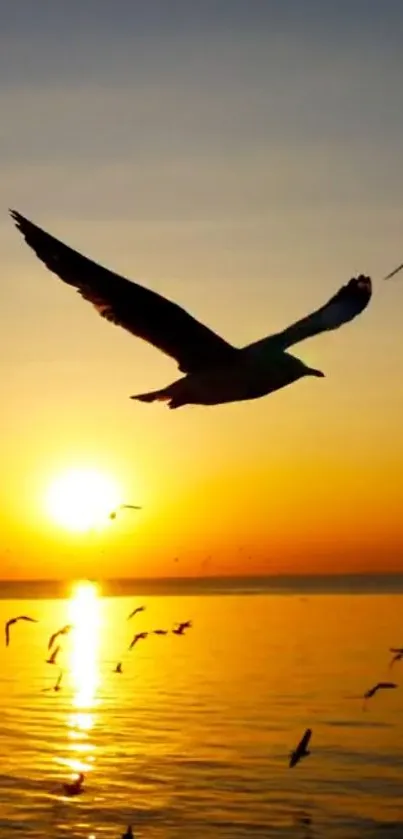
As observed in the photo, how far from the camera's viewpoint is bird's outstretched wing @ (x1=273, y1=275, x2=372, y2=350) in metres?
13.0

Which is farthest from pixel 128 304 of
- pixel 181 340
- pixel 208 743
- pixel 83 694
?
pixel 83 694

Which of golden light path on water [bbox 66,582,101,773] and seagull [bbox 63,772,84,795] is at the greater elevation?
golden light path on water [bbox 66,582,101,773]

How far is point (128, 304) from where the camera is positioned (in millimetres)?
12625

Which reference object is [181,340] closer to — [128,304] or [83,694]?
[128,304]

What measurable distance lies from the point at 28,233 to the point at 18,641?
74704 mm

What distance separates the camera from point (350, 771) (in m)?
30.8

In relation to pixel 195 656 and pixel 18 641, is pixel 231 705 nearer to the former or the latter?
pixel 195 656

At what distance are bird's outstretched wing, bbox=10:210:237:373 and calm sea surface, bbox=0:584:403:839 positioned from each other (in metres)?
14.9

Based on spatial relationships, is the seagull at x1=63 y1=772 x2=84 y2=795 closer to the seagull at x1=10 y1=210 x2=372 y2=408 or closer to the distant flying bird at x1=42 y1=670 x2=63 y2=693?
the seagull at x1=10 y1=210 x2=372 y2=408

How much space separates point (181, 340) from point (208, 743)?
964 inches

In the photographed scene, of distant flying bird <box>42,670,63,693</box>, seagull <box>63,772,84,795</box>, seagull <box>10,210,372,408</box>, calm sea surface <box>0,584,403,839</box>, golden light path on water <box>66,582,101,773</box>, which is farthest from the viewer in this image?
distant flying bird <box>42,670,63,693</box>

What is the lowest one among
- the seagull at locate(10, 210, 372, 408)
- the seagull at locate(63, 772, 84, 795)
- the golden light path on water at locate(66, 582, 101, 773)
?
the seagull at locate(63, 772, 84, 795)

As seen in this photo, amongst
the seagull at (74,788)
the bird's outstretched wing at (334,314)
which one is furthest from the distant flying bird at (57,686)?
the bird's outstretched wing at (334,314)

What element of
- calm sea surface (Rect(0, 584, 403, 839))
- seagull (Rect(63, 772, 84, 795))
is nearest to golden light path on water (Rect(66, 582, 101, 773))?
calm sea surface (Rect(0, 584, 403, 839))
